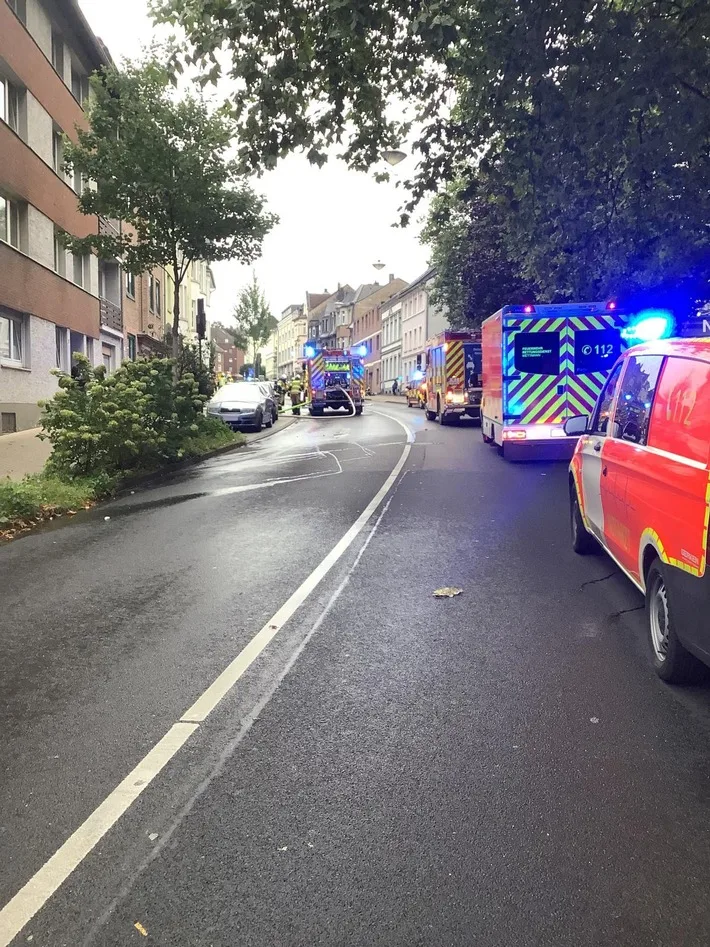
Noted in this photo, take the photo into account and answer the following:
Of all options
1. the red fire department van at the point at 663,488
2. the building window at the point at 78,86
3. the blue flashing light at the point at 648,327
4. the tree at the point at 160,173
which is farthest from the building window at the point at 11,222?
the red fire department van at the point at 663,488

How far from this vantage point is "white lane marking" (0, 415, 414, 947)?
2.49 metres

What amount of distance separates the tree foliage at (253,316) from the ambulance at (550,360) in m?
61.6

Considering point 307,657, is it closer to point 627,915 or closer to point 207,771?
point 207,771

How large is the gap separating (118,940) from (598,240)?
1515 centimetres

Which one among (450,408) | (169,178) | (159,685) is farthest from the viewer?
(450,408)

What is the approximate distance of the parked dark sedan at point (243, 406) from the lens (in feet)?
79.7

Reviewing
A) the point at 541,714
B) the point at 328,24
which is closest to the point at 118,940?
the point at 541,714

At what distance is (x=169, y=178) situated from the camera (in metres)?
18.8

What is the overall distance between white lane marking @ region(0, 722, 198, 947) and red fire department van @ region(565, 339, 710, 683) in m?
2.45

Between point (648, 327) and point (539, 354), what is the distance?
1.93 metres

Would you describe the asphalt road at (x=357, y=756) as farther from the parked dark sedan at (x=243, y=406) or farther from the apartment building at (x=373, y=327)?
the apartment building at (x=373, y=327)

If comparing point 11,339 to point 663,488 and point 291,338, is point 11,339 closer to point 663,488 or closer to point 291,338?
point 663,488

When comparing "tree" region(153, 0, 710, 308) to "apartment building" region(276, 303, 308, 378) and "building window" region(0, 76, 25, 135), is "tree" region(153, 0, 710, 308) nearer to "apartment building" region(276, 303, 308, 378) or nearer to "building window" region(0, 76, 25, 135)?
"building window" region(0, 76, 25, 135)

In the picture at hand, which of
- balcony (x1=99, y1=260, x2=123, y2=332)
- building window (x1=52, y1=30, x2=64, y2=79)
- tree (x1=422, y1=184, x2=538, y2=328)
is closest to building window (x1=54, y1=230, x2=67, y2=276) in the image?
building window (x1=52, y1=30, x2=64, y2=79)
